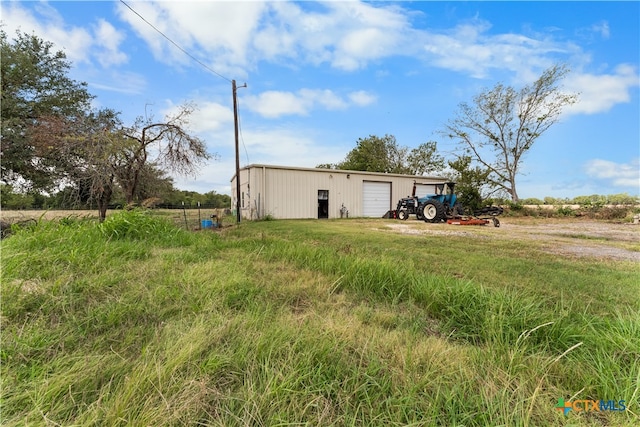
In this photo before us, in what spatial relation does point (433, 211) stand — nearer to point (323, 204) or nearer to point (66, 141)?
point (323, 204)

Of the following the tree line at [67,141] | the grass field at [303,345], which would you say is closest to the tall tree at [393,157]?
the tree line at [67,141]

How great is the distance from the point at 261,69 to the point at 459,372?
33.4ft

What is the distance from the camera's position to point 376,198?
57.2 feet

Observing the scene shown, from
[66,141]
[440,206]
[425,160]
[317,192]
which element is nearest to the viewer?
[66,141]

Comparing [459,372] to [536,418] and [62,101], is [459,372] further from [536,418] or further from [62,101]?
[62,101]

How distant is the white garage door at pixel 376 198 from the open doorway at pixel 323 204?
97.4 inches

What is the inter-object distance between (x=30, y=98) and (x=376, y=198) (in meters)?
16.3

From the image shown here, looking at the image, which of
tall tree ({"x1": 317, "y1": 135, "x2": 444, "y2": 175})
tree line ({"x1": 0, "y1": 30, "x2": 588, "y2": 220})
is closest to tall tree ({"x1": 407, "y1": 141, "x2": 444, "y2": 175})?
tall tree ({"x1": 317, "y1": 135, "x2": 444, "y2": 175})

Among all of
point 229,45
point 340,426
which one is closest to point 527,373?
point 340,426

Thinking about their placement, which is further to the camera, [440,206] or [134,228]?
[440,206]

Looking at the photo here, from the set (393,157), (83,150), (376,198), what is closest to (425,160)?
(393,157)

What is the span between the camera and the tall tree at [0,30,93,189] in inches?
335

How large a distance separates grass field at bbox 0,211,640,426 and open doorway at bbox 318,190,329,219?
1272cm

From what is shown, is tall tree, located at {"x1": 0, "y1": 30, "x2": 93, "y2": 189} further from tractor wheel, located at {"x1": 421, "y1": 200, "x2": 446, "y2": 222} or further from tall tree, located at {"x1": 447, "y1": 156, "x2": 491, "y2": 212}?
tall tree, located at {"x1": 447, "y1": 156, "x2": 491, "y2": 212}
